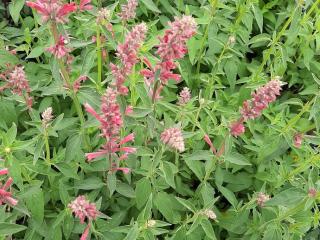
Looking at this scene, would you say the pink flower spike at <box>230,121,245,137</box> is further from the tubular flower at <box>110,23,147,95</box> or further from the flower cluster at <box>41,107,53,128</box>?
the flower cluster at <box>41,107,53,128</box>

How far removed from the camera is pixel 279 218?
331cm

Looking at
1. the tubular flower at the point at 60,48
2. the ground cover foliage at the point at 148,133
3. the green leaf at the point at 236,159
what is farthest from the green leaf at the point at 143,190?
the tubular flower at the point at 60,48

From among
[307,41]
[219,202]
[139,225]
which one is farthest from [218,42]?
[139,225]

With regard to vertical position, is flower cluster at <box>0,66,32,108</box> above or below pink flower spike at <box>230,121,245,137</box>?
above

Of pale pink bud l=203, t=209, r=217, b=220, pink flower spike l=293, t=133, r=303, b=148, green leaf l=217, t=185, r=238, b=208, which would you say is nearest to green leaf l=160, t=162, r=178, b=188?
pale pink bud l=203, t=209, r=217, b=220

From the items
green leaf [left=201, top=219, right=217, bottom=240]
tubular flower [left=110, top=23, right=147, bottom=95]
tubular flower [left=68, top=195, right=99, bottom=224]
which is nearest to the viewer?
tubular flower [left=110, top=23, right=147, bottom=95]

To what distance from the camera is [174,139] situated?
8.45 ft

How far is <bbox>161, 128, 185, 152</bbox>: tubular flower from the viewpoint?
2.54 m

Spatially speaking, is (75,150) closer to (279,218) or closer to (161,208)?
(161,208)

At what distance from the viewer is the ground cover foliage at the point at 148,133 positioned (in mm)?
2636

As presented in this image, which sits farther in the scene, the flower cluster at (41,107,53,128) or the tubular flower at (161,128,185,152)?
the flower cluster at (41,107,53,128)

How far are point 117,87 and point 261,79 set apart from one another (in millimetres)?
2073

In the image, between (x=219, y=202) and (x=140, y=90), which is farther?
(x=219, y=202)

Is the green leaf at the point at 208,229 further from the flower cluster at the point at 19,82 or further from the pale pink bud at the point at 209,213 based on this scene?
the flower cluster at the point at 19,82
